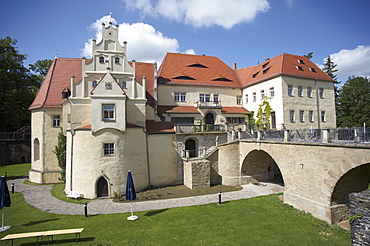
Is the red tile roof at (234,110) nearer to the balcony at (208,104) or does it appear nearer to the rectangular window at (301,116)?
the balcony at (208,104)

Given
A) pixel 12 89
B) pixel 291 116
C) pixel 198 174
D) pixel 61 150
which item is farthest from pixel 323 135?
pixel 12 89

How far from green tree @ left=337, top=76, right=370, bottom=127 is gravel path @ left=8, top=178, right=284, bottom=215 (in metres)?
28.7

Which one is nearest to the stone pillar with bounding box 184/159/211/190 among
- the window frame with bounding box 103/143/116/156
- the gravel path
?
the gravel path

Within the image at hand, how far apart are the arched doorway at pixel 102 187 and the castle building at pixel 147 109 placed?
3.2 inches

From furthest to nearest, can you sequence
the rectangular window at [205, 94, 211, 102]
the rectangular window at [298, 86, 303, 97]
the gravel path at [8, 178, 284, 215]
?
the rectangular window at [205, 94, 211, 102], the rectangular window at [298, 86, 303, 97], the gravel path at [8, 178, 284, 215]

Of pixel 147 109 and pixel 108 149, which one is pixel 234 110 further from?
pixel 108 149

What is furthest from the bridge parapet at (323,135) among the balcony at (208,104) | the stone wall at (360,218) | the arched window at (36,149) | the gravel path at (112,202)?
the arched window at (36,149)

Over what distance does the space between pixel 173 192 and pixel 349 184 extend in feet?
43.7

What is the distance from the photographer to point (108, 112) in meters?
18.2

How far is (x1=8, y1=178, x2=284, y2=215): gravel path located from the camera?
15273mm

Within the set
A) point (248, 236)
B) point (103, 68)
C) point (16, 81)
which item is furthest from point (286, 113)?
point (16, 81)

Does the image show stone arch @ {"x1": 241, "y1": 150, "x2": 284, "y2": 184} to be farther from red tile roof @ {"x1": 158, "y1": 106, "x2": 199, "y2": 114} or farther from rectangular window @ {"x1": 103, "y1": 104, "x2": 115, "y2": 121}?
rectangular window @ {"x1": 103, "y1": 104, "x2": 115, "y2": 121}

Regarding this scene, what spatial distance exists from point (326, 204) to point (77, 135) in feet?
63.7

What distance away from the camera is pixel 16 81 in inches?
1324
